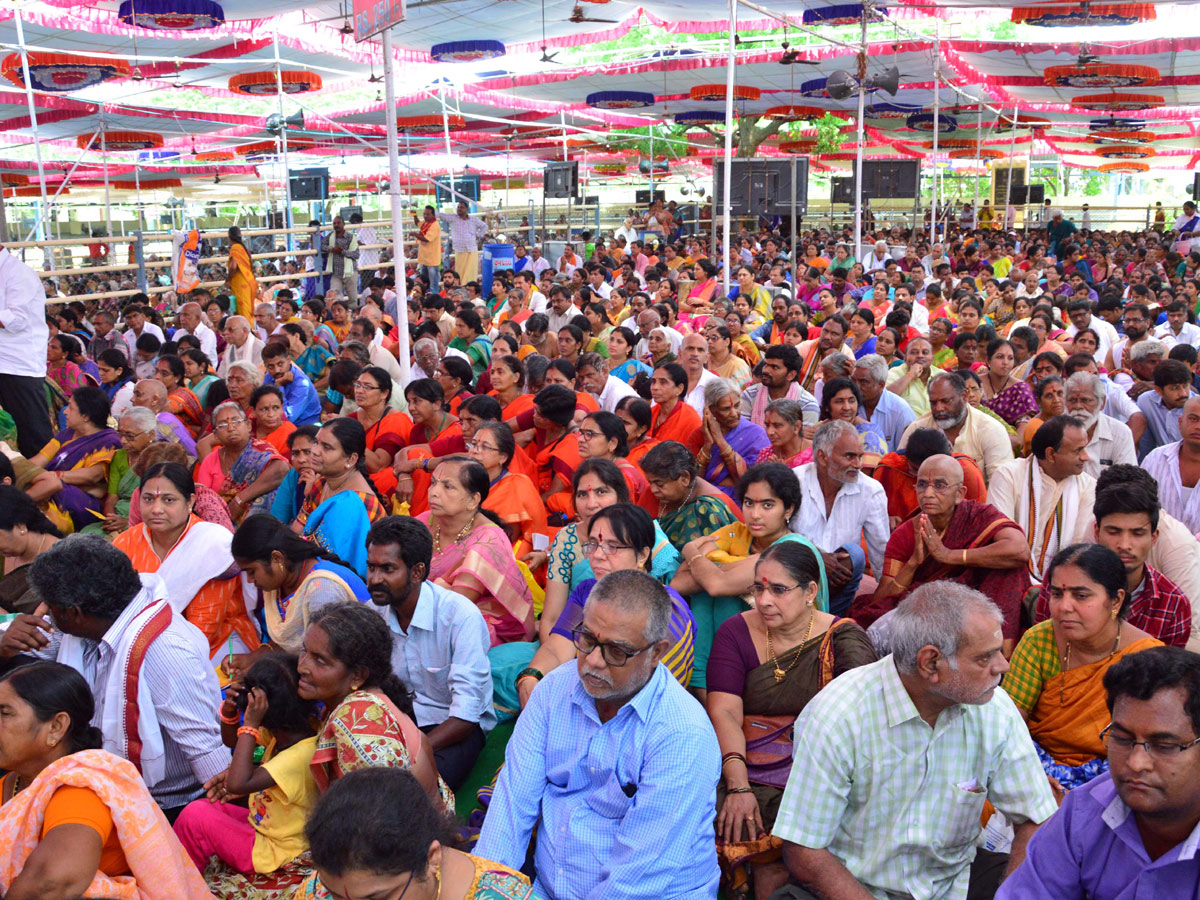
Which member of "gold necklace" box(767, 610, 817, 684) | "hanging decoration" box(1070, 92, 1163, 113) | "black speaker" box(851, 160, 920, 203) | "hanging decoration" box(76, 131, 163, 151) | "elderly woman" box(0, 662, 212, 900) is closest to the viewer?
"elderly woman" box(0, 662, 212, 900)

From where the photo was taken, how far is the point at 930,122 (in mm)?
21156

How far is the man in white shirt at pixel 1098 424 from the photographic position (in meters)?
4.49

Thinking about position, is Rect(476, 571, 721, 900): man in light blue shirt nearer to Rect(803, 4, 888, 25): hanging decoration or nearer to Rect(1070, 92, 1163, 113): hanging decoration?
Rect(803, 4, 888, 25): hanging decoration

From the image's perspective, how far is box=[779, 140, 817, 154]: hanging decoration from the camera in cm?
2489

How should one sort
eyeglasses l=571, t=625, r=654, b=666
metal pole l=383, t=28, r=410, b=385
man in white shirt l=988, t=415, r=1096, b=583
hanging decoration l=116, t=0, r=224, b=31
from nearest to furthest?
eyeglasses l=571, t=625, r=654, b=666
man in white shirt l=988, t=415, r=1096, b=583
metal pole l=383, t=28, r=410, b=385
hanging decoration l=116, t=0, r=224, b=31

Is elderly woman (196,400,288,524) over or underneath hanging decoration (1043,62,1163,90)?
underneath

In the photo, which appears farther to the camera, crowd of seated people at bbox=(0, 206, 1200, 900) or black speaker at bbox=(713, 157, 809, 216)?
black speaker at bbox=(713, 157, 809, 216)

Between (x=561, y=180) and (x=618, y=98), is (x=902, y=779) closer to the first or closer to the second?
(x=561, y=180)

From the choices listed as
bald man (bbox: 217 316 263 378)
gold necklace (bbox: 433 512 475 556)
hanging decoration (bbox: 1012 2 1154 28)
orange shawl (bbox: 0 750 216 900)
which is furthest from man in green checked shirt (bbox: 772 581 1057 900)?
hanging decoration (bbox: 1012 2 1154 28)

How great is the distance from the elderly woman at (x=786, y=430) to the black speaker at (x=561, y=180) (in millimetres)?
11093

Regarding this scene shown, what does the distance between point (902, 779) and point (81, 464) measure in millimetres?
4011

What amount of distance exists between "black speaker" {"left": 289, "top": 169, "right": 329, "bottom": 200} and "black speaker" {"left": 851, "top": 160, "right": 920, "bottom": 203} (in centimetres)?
756

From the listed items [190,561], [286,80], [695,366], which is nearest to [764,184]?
[286,80]

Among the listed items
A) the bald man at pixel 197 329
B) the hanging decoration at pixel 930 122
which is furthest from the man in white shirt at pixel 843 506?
the hanging decoration at pixel 930 122
